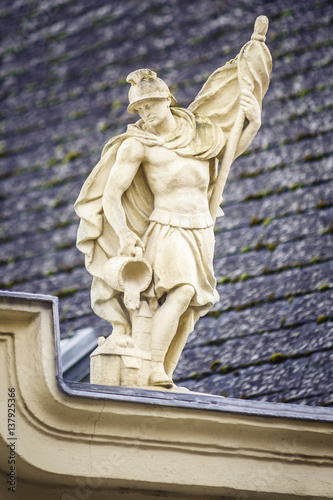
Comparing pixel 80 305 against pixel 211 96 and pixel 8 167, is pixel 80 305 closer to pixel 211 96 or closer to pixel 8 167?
pixel 8 167

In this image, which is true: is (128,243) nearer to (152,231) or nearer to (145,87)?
(152,231)

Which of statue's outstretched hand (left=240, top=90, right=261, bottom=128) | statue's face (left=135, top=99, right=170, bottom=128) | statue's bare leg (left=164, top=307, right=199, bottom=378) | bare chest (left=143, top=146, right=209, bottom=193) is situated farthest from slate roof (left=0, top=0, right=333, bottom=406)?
statue's face (left=135, top=99, right=170, bottom=128)

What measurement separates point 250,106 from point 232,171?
3.48m

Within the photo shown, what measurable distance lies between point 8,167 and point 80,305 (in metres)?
1.85

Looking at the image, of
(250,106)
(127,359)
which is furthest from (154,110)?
(127,359)

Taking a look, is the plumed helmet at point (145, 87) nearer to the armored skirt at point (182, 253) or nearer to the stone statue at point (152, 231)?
the stone statue at point (152, 231)

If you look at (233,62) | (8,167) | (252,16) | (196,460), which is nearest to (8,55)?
(8,167)

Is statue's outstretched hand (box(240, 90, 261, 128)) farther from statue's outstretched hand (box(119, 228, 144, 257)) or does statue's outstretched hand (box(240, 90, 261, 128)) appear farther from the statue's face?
statue's outstretched hand (box(119, 228, 144, 257))

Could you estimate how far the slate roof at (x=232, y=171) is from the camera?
9906mm

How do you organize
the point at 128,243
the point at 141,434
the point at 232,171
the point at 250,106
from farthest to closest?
the point at 232,171 < the point at 250,106 < the point at 128,243 < the point at 141,434

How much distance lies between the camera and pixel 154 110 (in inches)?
294

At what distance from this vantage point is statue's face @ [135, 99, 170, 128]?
7477 mm

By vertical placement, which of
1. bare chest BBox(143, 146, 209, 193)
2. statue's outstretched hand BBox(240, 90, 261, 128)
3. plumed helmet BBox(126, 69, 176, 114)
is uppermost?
plumed helmet BBox(126, 69, 176, 114)

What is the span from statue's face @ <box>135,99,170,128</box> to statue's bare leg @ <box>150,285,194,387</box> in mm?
774
